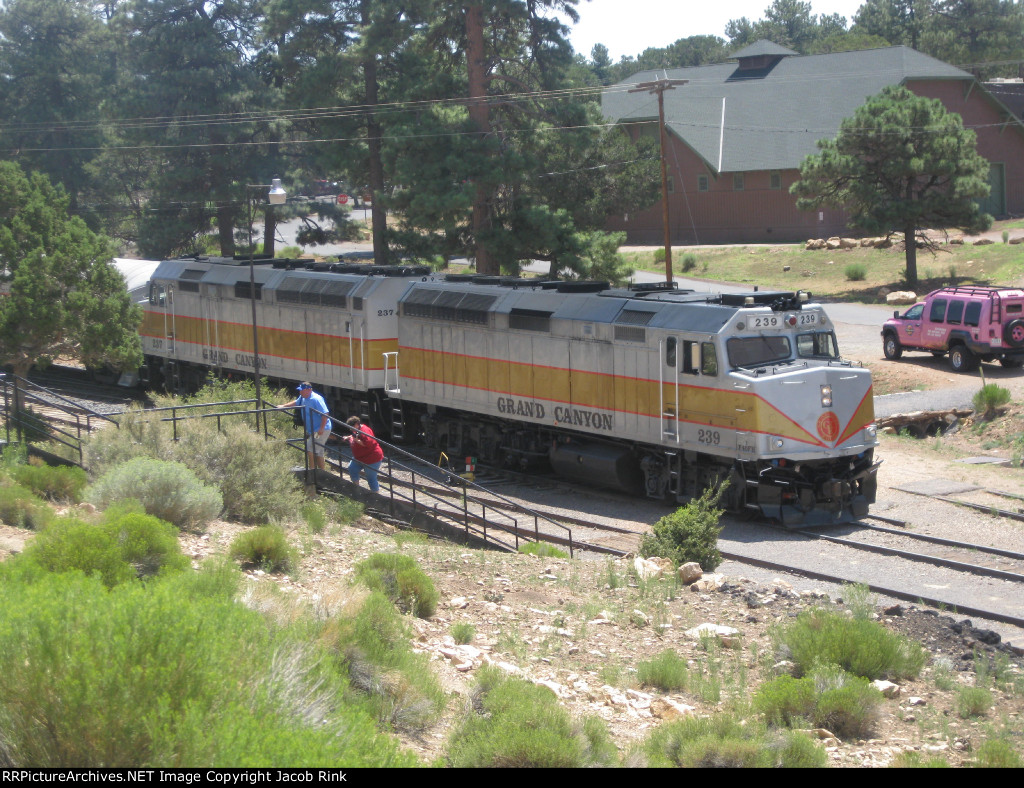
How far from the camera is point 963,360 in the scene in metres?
30.6

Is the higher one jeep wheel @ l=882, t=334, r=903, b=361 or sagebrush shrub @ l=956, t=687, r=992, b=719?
jeep wheel @ l=882, t=334, r=903, b=361

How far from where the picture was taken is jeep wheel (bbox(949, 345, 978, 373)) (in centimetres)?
3050

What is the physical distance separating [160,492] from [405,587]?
13.6 ft

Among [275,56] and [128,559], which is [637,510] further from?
[275,56]

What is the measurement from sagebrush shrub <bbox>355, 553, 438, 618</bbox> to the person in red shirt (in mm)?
6659

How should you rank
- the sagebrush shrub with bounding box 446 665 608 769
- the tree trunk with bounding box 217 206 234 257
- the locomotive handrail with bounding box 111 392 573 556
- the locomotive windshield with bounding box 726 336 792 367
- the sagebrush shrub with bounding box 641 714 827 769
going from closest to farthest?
the sagebrush shrub with bounding box 446 665 608 769 → the sagebrush shrub with bounding box 641 714 827 769 → the locomotive handrail with bounding box 111 392 573 556 → the locomotive windshield with bounding box 726 336 792 367 → the tree trunk with bounding box 217 206 234 257

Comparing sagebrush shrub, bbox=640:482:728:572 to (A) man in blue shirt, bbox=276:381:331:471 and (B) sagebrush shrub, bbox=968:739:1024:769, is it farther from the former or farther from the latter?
(B) sagebrush shrub, bbox=968:739:1024:769

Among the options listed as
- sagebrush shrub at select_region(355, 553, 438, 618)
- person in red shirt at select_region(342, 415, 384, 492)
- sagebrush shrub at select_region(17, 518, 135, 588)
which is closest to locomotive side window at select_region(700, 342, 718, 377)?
person in red shirt at select_region(342, 415, 384, 492)

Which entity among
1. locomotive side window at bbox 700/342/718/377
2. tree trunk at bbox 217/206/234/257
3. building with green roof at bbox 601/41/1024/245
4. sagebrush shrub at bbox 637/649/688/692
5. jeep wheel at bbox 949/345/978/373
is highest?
building with green roof at bbox 601/41/1024/245

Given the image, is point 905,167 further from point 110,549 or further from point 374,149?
point 110,549

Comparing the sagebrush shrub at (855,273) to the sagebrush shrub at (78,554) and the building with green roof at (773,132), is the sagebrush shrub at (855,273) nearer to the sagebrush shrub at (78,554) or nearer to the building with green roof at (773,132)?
the building with green roof at (773,132)

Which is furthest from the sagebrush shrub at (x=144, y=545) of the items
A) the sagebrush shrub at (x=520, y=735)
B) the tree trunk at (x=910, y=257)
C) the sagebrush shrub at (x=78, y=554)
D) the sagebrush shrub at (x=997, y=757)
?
the tree trunk at (x=910, y=257)

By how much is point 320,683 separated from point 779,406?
11476 mm

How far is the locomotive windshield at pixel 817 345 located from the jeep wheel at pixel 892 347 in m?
14.9
